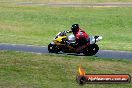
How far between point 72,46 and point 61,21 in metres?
25.0

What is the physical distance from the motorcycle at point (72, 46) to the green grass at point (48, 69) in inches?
96.6

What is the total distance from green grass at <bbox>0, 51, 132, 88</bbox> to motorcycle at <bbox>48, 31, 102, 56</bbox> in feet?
8.05

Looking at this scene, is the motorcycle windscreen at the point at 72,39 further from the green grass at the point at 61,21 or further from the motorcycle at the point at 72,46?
the green grass at the point at 61,21

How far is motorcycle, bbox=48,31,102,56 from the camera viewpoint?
968 inches

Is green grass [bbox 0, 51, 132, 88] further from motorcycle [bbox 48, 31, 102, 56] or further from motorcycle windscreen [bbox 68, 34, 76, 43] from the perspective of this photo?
motorcycle windscreen [bbox 68, 34, 76, 43]

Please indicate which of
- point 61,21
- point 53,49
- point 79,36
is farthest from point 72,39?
point 61,21

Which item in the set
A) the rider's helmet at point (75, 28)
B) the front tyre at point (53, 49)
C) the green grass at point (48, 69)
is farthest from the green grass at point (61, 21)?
the green grass at point (48, 69)

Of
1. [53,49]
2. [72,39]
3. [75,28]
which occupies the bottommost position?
[53,49]

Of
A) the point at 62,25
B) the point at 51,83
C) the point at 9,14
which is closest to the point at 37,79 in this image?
the point at 51,83

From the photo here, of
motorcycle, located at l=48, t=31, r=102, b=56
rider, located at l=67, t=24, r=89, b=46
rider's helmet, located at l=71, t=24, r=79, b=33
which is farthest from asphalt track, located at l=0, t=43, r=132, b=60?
Answer: rider's helmet, located at l=71, t=24, r=79, b=33

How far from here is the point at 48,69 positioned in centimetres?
1867

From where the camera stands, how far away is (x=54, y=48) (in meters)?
25.1

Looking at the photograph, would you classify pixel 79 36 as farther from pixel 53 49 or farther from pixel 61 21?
pixel 61 21

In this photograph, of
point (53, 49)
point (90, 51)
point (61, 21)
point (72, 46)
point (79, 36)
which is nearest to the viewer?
point (90, 51)
